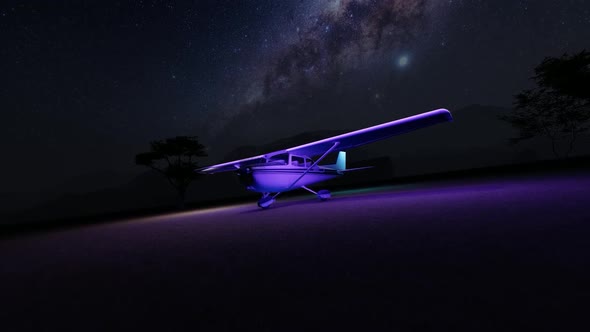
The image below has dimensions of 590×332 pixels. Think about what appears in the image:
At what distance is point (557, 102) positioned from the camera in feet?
59.3

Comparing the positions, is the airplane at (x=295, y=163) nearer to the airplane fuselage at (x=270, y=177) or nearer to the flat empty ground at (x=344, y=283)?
the airplane fuselage at (x=270, y=177)

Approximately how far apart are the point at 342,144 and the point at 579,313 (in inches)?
301

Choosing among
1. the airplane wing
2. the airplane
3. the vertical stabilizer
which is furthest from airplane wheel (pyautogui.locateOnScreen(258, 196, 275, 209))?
the vertical stabilizer

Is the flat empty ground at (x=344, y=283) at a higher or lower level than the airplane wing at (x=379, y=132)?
lower

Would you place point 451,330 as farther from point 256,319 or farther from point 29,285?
point 29,285

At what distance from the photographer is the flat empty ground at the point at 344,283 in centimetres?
133

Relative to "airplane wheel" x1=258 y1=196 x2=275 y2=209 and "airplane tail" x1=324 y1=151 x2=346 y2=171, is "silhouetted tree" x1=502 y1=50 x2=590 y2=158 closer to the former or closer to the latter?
"airplane tail" x1=324 y1=151 x2=346 y2=171

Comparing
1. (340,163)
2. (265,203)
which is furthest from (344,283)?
(340,163)

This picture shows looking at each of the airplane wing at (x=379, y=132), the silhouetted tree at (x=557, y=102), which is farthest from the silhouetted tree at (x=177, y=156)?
the silhouetted tree at (x=557, y=102)

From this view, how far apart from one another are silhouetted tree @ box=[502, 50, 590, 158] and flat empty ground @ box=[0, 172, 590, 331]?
19383mm

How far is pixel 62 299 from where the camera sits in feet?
6.89

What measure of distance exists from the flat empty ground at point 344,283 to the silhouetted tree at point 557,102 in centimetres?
1938

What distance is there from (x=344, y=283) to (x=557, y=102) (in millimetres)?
26118

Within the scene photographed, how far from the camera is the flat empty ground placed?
1.33 metres
